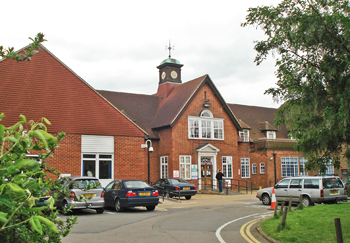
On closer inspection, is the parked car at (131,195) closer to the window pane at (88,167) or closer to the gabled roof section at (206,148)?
the window pane at (88,167)

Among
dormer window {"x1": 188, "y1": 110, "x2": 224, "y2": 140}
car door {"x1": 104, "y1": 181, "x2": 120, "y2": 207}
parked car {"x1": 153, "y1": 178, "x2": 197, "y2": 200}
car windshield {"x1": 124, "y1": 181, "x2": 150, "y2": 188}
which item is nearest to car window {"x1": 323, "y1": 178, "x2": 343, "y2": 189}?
parked car {"x1": 153, "y1": 178, "x2": 197, "y2": 200}

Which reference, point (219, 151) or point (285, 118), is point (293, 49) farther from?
point (219, 151)

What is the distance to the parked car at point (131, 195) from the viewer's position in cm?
1683

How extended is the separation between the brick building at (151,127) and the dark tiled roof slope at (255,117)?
0.14 meters

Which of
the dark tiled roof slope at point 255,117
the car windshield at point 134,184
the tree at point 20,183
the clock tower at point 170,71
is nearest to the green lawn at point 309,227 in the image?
the car windshield at point 134,184

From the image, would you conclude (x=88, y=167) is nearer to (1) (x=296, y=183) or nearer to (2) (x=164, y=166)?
(2) (x=164, y=166)

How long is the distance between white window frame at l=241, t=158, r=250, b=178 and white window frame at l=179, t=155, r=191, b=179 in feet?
22.9

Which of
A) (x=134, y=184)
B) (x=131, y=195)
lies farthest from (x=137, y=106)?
(x=131, y=195)

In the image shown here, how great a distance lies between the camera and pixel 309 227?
11109 mm

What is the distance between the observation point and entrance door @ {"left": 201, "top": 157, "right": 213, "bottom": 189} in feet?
112

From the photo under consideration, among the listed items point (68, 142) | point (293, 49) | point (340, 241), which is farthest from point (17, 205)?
point (68, 142)

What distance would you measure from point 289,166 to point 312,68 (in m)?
32.5

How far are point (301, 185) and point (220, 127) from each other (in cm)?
1694

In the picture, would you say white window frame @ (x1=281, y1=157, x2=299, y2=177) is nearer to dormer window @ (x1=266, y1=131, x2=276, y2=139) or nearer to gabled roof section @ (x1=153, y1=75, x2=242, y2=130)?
dormer window @ (x1=266, y1=131, x2=276, y2=139)
